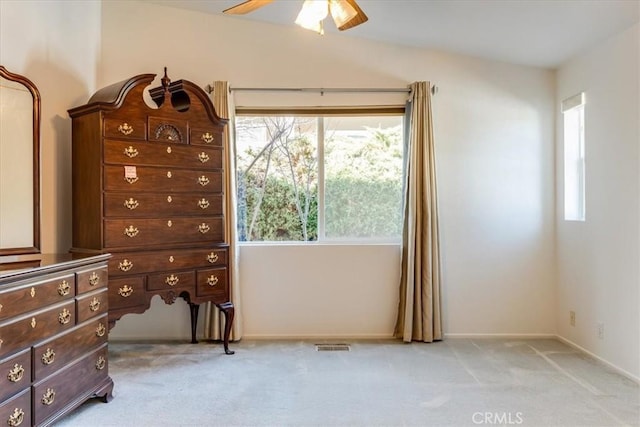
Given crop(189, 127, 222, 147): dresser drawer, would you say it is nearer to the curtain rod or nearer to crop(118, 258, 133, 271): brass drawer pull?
the curtain rod

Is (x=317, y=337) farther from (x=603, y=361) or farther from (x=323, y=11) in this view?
(x=323, y=11)

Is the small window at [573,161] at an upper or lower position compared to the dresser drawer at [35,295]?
upper

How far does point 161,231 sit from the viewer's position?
3156 millimetres

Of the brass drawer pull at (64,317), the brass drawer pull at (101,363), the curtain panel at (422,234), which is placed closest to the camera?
the brass drawer pull at (64,317)

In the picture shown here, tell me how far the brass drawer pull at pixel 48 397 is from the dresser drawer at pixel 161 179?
1270 mm

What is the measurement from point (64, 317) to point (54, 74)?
6.20ft

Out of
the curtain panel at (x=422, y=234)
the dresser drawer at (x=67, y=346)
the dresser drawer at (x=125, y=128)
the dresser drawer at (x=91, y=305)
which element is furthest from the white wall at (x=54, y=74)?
the curtain panel at (x=422, y=234)

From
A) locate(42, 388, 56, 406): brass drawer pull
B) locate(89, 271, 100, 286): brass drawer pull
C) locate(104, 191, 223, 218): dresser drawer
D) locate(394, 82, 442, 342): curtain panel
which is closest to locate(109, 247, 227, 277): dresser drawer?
locate(104, 191, 223, 218): dresser drawer

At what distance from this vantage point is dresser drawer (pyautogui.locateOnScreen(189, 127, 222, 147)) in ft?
10.8

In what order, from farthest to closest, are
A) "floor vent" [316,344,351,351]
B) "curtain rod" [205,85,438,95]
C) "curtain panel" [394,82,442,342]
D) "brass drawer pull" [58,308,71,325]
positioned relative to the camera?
"curtain rod" [205,85,438,95] < "curtain panel" [394,82,442,342] < "floor vent" [316,344,351,351] < "brass drawer pull" [58,308,71,325]

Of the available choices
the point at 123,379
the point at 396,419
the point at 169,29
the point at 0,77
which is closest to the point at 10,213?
the point at 0,77

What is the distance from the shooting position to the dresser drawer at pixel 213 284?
335 centimetres

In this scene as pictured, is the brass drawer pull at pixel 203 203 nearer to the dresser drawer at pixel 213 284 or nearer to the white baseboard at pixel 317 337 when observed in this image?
the dresser drawer at pixel 213 284

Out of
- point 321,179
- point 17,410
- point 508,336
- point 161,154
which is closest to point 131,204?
point 161,154
